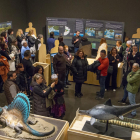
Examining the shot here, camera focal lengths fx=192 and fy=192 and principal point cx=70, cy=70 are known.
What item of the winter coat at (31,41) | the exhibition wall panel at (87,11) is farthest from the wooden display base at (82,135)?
the exhibition wall panel at (87,11)

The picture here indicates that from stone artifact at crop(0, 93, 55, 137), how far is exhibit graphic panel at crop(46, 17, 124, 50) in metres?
6.33

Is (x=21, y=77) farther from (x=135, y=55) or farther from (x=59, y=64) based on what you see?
(x=135, y=55)

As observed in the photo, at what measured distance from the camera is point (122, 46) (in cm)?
651

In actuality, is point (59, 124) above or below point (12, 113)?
below

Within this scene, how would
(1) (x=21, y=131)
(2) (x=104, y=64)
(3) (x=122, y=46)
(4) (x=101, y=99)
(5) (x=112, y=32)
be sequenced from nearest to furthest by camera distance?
(1) (x=21, y=131) → (2) (x=104, y=64) → (4) (x=101, y=99) → (3) (x=122, y=46) → (5) (x=112, y=32)

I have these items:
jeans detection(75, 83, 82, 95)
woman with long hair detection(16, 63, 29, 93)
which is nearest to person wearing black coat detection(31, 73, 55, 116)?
woman with long hair detection(16, 63, 29, 93)

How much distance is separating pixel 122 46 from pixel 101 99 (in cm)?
226

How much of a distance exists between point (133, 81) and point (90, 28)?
5.09 m

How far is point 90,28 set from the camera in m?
8.73

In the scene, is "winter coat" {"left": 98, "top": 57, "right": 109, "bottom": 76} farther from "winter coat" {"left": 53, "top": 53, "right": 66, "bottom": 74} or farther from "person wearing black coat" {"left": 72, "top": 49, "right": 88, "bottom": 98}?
"winter coat" {"left": 53, "top": 53, "right": 66, "bottom": 74}

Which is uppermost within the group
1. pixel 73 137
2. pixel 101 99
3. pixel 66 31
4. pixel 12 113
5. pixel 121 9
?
pixel 121 9

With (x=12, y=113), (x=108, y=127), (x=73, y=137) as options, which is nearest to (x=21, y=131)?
(x=12, y=113)

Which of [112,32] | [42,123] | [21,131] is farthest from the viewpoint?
[112,32]

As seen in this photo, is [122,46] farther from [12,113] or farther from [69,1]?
[12,113]
